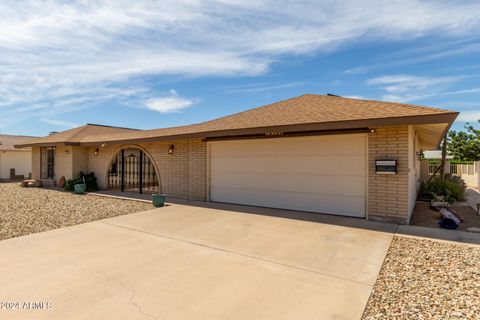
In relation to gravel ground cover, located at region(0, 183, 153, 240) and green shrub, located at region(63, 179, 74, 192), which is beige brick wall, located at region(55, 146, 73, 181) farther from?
gravel ground cover, located at region(0, 183, 153, 240)

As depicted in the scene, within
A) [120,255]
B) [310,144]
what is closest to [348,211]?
[310,144]

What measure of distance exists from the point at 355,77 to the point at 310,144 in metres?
6.73

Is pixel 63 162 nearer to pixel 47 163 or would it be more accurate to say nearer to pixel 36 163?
pixel 47 163

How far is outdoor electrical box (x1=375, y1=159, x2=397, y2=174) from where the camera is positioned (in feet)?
21.5

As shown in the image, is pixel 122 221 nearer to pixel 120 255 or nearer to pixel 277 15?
pixel 120 255

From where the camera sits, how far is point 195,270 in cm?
403

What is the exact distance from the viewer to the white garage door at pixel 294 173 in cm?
733

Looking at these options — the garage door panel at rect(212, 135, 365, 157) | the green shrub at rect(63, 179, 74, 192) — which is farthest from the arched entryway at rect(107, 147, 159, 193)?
the garage door panel at rect(212, 135, 365, 157)

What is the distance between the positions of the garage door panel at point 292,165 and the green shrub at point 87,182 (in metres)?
8.21

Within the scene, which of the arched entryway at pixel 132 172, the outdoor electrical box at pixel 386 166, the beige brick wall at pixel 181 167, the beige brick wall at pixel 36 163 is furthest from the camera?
the beige brick wall at pixel 36 163

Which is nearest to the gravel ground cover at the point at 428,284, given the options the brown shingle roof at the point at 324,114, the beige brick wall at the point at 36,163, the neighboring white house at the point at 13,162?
the brown shingle roof at the point at 324,114

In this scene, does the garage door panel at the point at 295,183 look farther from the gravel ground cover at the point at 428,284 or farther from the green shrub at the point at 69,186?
the green shrub at the point at 69,186

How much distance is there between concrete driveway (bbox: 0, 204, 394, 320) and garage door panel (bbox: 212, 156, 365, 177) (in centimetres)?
161

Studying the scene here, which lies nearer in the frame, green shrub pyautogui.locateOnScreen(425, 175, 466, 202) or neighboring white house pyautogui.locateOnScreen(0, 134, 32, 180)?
green shrub pyautogui.locateOnScreen(425, 175, 466, 202)
